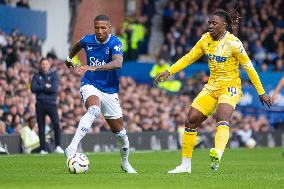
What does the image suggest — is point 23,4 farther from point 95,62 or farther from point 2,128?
point 95,62

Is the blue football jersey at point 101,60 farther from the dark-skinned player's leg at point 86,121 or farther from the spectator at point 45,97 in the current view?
the spectator at point 45,97

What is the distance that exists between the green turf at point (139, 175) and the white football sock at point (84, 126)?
19.0 inches

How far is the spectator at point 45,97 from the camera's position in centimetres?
2245

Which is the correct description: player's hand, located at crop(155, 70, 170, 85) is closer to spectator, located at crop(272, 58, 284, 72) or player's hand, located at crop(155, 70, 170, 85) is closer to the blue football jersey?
the blue football jersey

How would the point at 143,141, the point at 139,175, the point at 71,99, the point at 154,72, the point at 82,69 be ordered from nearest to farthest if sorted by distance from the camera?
1. the point at 82,69
2. the point at 139,175
3. the point at 71,99
4. the point at 143,141
5. the point at 154,72

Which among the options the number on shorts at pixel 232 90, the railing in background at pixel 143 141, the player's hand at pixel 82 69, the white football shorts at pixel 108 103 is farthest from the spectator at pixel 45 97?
the player's hand at pixel 82 69

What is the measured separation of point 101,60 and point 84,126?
1.11 metres

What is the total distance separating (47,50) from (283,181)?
769 inches

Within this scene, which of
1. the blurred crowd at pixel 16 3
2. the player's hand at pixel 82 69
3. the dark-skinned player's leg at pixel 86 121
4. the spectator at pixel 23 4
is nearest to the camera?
the player's hand at pixel 82 69

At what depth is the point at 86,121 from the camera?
14523 mm

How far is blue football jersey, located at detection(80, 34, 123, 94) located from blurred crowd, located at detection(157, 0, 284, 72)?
1951 cm

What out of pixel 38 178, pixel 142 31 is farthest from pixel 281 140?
pixel 38 178

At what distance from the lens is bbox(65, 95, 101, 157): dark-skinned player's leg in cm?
1440

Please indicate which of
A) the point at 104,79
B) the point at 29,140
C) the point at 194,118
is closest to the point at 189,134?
the point at 194,118
